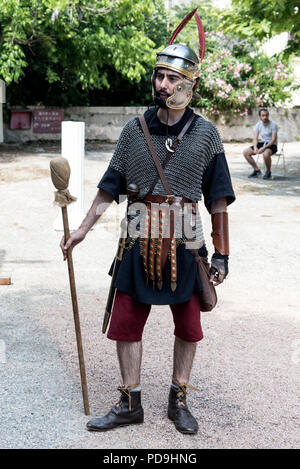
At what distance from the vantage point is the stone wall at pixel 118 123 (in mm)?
18172

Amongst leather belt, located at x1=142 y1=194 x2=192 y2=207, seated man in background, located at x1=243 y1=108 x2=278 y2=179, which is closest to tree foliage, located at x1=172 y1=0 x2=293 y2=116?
seated man in background, located at x1=243 y1=108 x2=278 y2=179

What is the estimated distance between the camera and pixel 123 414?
345cm

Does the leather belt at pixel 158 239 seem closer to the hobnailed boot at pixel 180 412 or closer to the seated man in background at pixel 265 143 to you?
the hobnailed boot at pixel 180 412

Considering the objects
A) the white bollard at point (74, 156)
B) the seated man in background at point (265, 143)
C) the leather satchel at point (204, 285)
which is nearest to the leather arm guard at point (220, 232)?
the leather satchel at point (204, 285)

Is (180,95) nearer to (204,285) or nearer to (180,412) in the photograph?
(204,285)

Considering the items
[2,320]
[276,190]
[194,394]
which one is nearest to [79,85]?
[276,190]

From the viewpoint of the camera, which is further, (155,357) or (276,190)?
(276,190)

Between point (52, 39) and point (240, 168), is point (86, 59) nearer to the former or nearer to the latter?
point (52, 39)

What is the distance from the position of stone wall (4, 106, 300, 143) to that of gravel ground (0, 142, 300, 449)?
33.3 feet

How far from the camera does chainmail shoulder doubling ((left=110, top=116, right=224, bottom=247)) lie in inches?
130

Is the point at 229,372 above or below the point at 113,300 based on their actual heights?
below

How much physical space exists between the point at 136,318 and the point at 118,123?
52.9 feet

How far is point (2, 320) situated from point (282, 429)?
239cm

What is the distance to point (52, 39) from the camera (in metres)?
15.2
